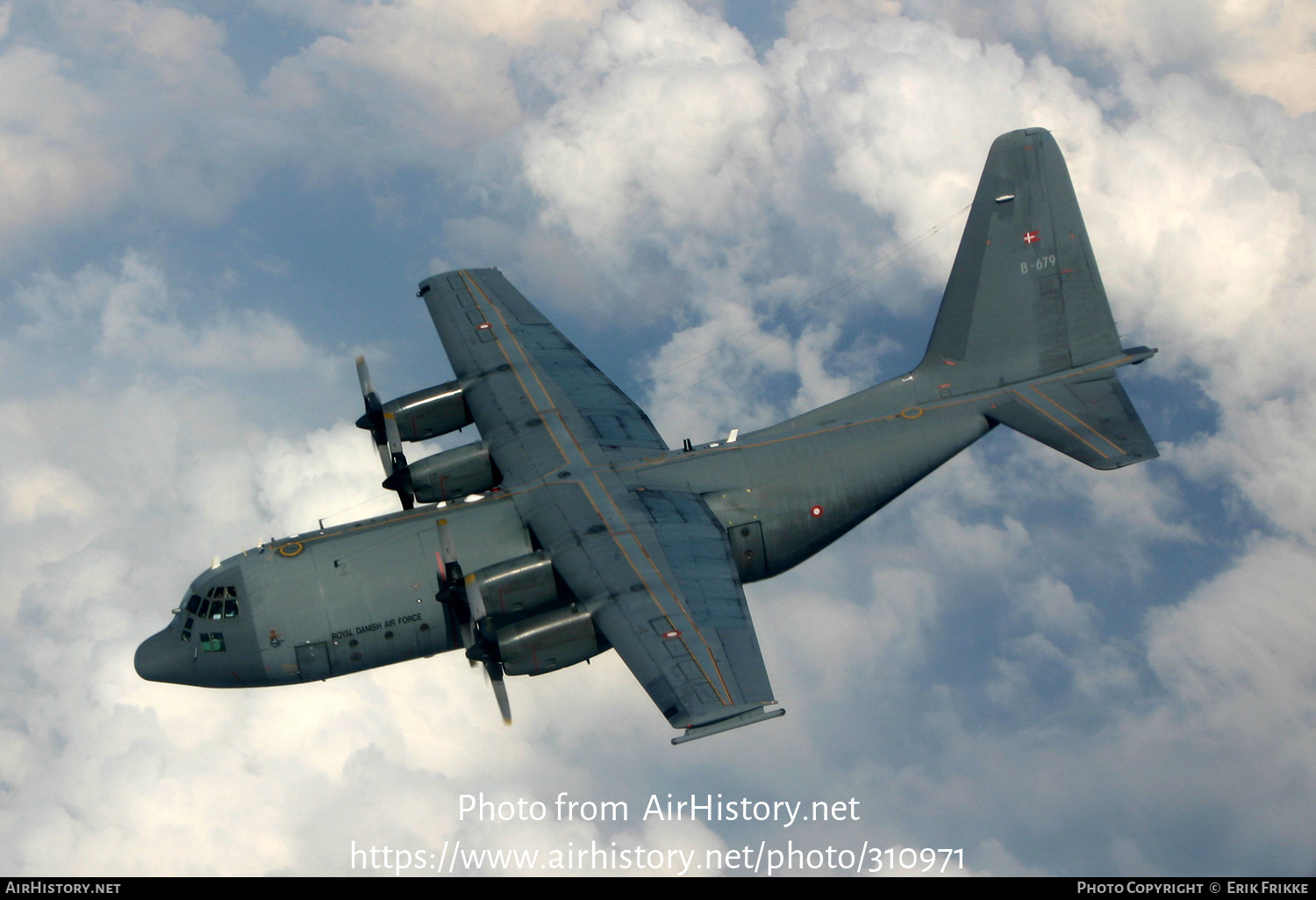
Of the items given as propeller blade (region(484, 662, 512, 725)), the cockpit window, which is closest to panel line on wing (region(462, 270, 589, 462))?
propeller blade (region(484, 662, 512, 725))

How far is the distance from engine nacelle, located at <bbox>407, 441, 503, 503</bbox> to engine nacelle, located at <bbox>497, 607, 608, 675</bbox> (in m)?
8.75

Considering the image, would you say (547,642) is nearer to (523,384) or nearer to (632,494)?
(632,494)

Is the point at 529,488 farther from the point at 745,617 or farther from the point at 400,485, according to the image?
the point at 745,617

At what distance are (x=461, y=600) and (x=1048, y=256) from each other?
27.3 m

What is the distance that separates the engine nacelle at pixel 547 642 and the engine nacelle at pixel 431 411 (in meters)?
13.1

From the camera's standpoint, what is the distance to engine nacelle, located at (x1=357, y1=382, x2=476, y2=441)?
44.0m

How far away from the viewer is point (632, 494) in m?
38.8

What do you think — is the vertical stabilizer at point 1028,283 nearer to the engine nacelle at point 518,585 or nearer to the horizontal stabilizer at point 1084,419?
the horizontal stabilizer at point 1084,419

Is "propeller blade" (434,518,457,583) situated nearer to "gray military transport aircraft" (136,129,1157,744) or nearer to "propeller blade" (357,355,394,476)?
"gray military transport aircraft" (136,129,1157,744)

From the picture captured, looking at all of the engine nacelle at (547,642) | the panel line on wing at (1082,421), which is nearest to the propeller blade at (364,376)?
the engine nacelle at (547,642)

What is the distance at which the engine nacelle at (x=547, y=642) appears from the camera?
3288 cm

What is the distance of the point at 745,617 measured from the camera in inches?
1344

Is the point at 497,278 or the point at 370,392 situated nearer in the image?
the point at 370,392
